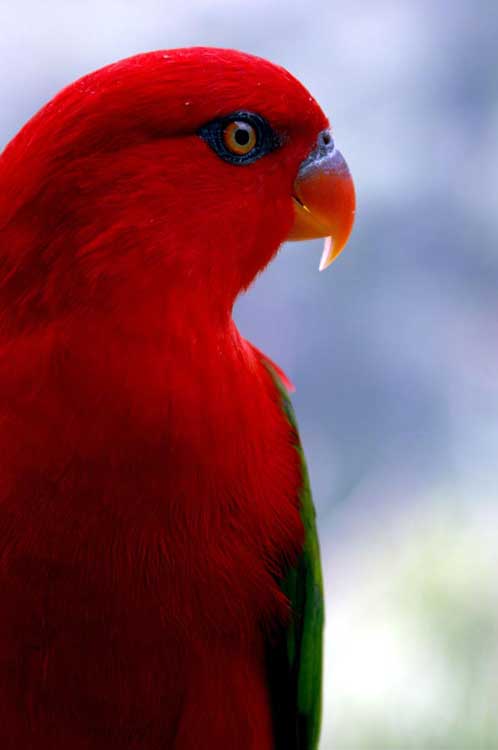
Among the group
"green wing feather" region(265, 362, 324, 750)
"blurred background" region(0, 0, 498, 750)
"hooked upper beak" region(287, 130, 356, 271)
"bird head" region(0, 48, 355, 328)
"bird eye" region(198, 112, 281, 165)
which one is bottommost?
"green wing feather" region(265, 362, 324, 750)

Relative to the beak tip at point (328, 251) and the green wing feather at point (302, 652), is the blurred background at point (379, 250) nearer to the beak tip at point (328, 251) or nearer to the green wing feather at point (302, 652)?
the green wing feather at point (302, 652)

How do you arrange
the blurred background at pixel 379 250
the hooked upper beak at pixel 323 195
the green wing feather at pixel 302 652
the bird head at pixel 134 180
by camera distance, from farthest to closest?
the blurred background at pixel 379 250 < the green wing feather at pixel 302 652 < the hooked upper beak at pixel 323 195 < the bird head at pixel 134 180

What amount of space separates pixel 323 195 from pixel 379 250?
2328 millimetres

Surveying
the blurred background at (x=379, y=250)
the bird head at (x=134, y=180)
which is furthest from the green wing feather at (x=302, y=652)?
the blurred background at (x=379, y=250)

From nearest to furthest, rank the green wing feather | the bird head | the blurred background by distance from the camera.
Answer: the bird head, the green wing feather, the blurred background

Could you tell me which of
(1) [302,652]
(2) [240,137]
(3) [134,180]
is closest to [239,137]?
(2) [240,137]

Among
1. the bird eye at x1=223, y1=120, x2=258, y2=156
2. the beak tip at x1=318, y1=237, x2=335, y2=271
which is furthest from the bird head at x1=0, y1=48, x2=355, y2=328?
the beak tip at x1=318, y1=237, x2=335, y2=271

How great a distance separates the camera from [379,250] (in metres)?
3.95

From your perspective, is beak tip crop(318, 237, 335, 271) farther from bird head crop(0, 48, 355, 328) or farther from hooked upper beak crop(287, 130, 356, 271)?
bird head crop(0, 48, 355, 328)

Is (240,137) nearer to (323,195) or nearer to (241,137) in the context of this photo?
(241,137)

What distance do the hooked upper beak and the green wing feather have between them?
0.27 m

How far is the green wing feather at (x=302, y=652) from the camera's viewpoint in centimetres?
175

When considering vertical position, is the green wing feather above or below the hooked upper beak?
below

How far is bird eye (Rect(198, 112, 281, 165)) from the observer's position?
1438 millimetres
